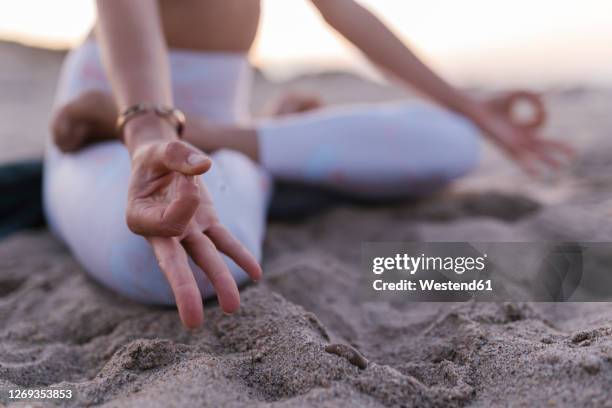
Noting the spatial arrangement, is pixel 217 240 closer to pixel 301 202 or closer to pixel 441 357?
pixel 441 357

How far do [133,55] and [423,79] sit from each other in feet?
2.39

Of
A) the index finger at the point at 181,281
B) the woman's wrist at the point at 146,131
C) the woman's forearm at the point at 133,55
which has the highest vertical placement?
the woman's forearm at the point at 133,55

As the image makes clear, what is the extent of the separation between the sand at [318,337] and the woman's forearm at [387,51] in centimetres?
29

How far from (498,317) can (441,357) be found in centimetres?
14

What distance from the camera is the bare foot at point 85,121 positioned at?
3.48 ft

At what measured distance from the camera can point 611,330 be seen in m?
0.68

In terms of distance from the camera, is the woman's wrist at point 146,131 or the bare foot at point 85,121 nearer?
the woman's wrist at point 146,131

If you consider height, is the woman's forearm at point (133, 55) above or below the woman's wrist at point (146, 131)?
above

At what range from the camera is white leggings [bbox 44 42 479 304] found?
1040 millimetres

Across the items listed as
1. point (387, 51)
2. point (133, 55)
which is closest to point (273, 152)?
point (387, 51)

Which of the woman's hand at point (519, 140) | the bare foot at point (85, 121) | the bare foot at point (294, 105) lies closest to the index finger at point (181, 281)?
the bare foot at point (85, 121)

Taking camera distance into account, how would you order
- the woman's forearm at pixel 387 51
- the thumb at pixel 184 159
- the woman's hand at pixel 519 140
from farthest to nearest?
1. the woman's hand at pixel 519 140
2. the woman's forearm at pixel 387 51
3. the thumb at pixel 184 159

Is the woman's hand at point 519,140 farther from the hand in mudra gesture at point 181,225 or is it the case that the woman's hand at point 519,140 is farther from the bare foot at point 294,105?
the hand in mudra gesture at point 181,225

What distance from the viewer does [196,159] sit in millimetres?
574
